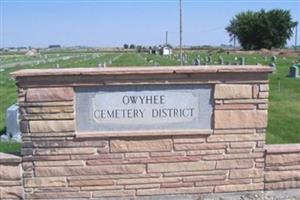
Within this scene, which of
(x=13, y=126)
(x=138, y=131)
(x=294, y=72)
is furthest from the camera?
(x=294, y=72)

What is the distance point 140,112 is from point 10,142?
3.76m

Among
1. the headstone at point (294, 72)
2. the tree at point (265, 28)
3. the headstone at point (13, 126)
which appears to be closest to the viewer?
the headstone at point (13, 126)

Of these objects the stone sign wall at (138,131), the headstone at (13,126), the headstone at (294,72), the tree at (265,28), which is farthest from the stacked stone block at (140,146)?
the tree at (265,28)

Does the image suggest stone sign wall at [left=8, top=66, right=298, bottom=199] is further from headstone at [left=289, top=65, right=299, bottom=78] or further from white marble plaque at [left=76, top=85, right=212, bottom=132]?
headstone at [left=289, top=65, right=299, bottom=78]

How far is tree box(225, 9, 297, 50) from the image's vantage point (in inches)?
3398

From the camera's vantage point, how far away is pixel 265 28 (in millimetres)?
85938

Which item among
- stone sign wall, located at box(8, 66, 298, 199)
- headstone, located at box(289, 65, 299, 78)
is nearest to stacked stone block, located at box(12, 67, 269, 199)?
stone sign wall, located at box(8, 66, 298, 199)

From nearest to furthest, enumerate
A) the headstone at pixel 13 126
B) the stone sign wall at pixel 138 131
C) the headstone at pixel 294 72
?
the stone sign wall at pixel 138 131
the headstone at pixel 13 126
the headstone at pixel 294 72

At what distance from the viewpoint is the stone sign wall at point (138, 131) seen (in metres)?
4.38

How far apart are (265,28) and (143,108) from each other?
85470mm

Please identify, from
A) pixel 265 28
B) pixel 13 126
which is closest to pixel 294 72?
pixel 13 126

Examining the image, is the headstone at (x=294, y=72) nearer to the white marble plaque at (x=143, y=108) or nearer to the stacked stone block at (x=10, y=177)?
the white marble plaque at (x=143, y=108)

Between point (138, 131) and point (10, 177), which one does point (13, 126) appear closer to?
point (10, 177)

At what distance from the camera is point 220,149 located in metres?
4.60
